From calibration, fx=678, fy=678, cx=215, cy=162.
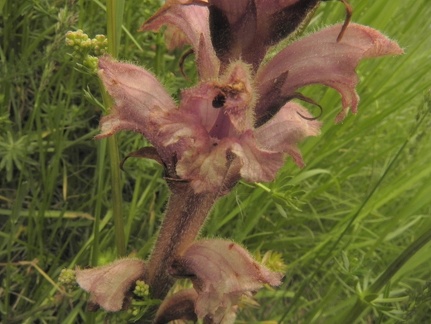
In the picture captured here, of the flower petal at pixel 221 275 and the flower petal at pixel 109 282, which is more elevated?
the flower petal at pixel 221 275

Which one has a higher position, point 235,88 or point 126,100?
point 235,88

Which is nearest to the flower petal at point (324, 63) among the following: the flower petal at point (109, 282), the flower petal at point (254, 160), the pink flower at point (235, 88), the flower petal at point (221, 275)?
the pink flower at point (235, 88)

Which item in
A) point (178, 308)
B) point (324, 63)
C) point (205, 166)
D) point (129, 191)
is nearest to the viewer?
point (205, 166)

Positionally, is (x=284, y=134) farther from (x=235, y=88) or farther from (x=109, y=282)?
(x=109, y=282)

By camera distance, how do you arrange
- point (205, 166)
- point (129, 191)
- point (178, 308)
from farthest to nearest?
1. point (129, 191)
2. point (178, 308)
3. point (205, 166)

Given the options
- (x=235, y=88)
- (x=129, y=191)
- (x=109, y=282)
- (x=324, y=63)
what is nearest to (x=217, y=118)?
(x=235, y=88)

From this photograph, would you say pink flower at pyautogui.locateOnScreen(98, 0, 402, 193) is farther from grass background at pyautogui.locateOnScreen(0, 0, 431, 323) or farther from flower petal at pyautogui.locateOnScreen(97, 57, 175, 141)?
grass background at pyautogui.locateOnScreen(0, 0, 431, 323)

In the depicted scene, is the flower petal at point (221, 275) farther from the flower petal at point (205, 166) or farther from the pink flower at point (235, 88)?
the flower petal at point (205, 166)
